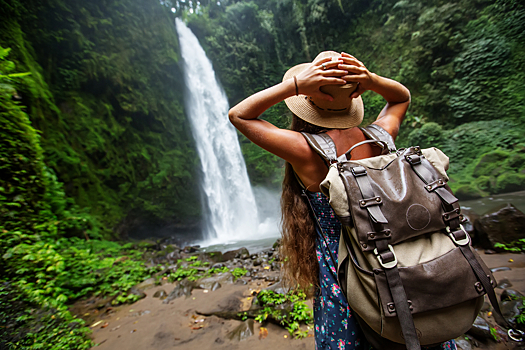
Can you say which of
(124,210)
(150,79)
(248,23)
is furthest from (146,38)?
(124,210)

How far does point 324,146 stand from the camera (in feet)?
3.26

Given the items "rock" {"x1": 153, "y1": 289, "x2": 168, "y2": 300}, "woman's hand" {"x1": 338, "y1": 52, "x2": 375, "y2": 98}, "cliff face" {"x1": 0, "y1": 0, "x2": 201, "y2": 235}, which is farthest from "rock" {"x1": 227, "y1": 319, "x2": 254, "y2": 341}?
"cliff face" {"x1": 0, "y1": 0, "x2": 201, "y2": 235}

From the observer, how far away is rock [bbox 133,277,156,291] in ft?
15.3

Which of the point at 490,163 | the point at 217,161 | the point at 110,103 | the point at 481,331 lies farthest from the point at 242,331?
the point at 110,103

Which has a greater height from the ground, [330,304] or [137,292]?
[330,304]

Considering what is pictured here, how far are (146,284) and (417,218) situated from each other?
5.55 m

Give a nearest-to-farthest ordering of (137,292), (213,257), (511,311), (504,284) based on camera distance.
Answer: (511,311)
(504,284)
(137,292)
(213,257)

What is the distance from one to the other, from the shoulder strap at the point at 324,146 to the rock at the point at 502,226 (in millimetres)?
4438

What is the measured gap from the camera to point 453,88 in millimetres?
10359

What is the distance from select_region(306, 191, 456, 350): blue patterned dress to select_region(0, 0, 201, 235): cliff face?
28.7 feet

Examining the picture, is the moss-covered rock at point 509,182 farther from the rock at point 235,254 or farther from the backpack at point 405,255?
the backpack at point 405,255

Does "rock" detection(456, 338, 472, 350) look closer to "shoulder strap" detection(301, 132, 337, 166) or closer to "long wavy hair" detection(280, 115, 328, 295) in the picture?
"long wavy hair" detection(280, 115, 328, 295)

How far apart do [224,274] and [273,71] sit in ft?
48.7

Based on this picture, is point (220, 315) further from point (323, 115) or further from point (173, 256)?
point (173, 256)
